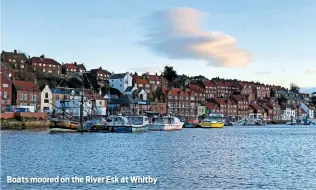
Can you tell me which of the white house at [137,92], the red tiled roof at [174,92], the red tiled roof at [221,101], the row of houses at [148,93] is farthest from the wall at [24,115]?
the red tiled roof at [221,101]

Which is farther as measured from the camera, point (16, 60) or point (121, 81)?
point (121, 81)

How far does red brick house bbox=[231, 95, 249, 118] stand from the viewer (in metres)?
170

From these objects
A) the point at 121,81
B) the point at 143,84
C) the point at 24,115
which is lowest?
the point at 24,115

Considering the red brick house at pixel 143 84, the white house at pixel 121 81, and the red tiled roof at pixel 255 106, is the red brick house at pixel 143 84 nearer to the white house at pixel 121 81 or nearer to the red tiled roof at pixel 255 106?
the white house at pixel 121 81

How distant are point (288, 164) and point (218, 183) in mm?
10536

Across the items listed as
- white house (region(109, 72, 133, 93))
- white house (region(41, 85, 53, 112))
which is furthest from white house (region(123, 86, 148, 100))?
white house (region(41, 85, 53, 112))

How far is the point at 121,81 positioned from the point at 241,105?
52460 mm

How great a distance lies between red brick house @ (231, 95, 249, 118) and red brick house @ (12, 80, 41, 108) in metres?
89.4

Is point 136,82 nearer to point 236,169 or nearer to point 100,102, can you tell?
point 100,102

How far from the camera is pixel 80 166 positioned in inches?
1217

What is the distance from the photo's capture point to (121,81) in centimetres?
13725

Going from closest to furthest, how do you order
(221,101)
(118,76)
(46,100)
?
(46,100) → (118,76) → (221,101)

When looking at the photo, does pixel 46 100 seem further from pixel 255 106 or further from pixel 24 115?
pixel 255 106

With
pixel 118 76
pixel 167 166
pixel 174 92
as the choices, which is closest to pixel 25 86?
pixel 118 76
